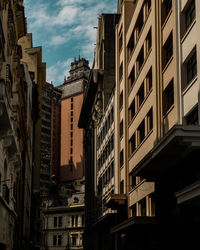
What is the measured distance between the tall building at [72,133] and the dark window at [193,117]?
439 feet

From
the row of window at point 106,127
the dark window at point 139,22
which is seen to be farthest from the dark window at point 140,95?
the row of window at point 106,127

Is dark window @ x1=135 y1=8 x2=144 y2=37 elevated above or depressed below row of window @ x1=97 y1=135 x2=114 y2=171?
above

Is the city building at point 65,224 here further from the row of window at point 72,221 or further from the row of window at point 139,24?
the row of window at point 139,24

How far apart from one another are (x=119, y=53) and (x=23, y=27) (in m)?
13.1

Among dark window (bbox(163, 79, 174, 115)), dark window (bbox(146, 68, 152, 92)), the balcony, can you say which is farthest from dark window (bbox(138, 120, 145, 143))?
the balcony

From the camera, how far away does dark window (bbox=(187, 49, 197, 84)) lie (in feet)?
81.2

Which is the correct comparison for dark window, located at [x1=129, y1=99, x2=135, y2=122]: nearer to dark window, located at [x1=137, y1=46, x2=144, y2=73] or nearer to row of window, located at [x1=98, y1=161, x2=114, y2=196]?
dark window, located at [x1=137, y1=46, x2=144, y2=73]

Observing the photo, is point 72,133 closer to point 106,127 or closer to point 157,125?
point 106,127

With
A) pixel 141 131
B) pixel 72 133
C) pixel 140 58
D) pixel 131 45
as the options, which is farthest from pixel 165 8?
pixel 72 133

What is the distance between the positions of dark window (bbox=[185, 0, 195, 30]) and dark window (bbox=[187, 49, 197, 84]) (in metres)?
2.10

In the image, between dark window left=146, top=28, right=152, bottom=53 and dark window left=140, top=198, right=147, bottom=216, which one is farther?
dark window left=140, top=198, right=147, bottom=216

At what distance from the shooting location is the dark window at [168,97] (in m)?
29.5

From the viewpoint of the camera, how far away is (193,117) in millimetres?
24578

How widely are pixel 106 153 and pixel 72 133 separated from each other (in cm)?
10959
